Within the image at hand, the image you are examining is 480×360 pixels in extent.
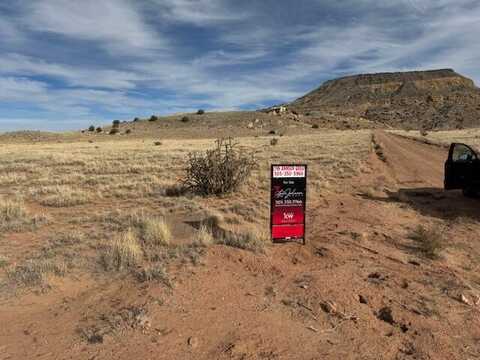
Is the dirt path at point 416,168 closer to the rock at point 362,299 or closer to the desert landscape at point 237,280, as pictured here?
the desert landscape at point 237,280

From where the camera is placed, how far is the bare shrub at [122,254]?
6453 millimetres

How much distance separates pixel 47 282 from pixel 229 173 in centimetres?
743

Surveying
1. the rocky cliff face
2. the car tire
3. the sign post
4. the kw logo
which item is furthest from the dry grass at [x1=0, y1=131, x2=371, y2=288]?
the rocky cliff face

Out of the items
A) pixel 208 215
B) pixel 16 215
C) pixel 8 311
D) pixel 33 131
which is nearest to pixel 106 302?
pixel 8 311

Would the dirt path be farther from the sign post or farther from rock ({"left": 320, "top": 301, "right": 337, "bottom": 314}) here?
rock ({"left": 320, "top": 301, "right": 337, "bottom": 314})

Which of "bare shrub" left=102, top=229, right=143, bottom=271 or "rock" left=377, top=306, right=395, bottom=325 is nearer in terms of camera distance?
"rock" left=377, top=306, right=395, bottom=325

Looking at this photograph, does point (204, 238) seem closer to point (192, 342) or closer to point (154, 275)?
point (154, 275)

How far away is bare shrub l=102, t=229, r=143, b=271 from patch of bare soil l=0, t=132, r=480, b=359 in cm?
44

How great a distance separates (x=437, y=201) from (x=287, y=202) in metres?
6.47

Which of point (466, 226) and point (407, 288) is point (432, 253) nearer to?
point (407, 288)

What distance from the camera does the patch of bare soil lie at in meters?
4.25

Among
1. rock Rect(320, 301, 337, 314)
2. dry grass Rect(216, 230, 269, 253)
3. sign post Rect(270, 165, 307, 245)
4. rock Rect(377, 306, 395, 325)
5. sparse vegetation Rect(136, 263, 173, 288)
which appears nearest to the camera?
rock Rect(377, 306, 395, 325)

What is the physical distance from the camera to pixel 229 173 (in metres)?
12.8

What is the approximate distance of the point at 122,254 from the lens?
6.66 m
